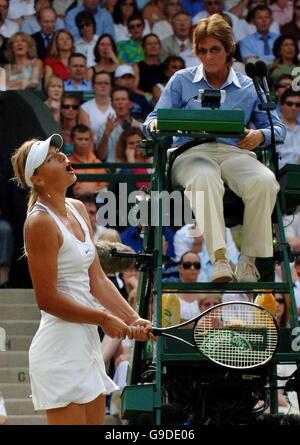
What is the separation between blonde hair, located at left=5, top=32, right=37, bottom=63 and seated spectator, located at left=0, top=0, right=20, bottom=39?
165 mm

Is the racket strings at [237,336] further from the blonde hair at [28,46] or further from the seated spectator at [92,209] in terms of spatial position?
the blonde hair at [28,46]

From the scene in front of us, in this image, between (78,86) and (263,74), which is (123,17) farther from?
(263,74)

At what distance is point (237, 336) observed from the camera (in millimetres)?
6637

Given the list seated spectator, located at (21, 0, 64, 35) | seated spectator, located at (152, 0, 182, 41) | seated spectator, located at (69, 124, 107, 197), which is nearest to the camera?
seated spectator, located at (69, 124, 107, 197)

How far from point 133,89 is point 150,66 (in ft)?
1.26

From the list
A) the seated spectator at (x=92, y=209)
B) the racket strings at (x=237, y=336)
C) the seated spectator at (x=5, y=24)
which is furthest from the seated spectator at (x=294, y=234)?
the racket strings at (x=237, y=336)

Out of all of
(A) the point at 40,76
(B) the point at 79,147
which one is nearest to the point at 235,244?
(B) the point at 79,147

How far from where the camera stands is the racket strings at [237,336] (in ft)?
21.2

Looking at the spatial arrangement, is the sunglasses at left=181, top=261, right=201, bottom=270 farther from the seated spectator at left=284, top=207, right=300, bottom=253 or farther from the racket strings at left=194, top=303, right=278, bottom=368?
the racket strings at left=194, top=303, right=278, bottom=368

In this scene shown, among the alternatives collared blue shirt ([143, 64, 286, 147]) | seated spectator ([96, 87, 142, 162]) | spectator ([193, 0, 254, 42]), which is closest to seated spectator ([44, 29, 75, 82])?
seated spectator ([96, 87, 142, 162])

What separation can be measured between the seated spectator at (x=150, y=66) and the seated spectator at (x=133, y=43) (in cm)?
6

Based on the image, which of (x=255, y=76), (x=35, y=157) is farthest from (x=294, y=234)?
(x=35, y=157)

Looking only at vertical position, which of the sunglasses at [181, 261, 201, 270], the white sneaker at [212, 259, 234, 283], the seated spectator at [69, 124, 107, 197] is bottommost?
the white sneaker at [212, 259, 234, 283]

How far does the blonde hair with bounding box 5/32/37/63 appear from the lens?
13.1 metres
